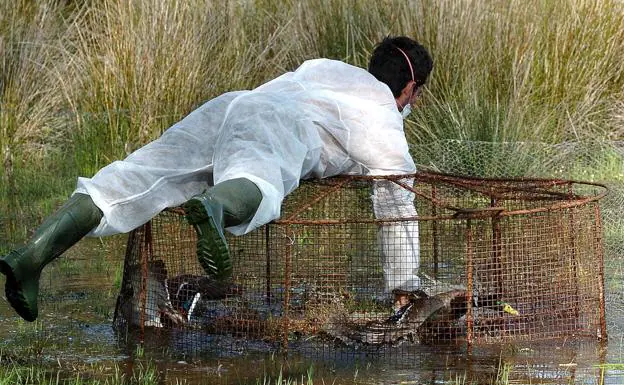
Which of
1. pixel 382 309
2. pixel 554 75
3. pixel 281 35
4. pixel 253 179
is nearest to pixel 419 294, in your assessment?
pixel 382 309

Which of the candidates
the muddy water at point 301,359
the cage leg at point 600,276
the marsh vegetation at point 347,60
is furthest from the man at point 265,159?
the marsh vegetation at point 347,60

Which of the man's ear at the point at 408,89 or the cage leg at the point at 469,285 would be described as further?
the man's ear at the point at 408,89

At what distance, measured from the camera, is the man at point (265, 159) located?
18.6 feet

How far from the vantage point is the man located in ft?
18.6

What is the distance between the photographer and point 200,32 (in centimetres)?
1154

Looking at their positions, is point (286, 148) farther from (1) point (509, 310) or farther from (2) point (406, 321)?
(1) point (509, 310)

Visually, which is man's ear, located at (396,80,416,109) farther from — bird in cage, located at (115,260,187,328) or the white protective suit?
bird in cage, located at (115,260,187,328)

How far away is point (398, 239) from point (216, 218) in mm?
1450

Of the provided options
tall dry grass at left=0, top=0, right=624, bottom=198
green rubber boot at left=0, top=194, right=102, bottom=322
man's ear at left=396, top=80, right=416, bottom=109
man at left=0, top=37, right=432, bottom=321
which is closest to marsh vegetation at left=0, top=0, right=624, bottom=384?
tall dry grass at left=0, top=0, right=624, bottom=198

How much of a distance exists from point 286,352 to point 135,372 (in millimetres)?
761

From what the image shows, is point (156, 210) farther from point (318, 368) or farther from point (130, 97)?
point (130, 97)

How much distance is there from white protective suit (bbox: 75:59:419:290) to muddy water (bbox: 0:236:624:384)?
508 millimetres

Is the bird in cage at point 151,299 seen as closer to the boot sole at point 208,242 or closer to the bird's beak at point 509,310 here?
the boot sole at point 208,242

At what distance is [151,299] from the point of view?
21.3 ft
